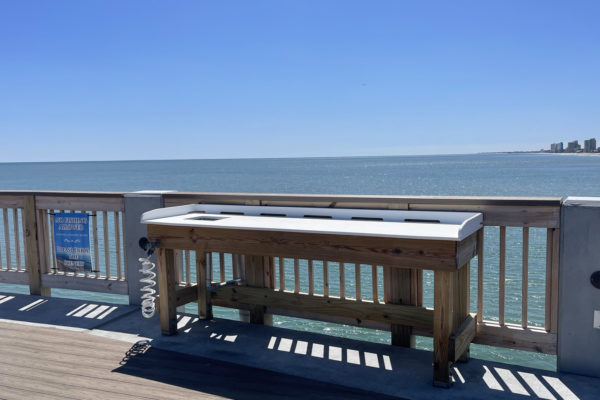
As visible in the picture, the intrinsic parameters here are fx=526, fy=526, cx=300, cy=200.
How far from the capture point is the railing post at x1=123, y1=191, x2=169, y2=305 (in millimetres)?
4707

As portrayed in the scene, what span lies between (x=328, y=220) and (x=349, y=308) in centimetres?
65

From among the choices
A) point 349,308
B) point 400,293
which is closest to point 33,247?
point 349,308

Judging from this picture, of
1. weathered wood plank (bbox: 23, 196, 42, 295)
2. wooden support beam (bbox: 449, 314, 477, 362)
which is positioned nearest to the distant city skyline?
weathered wood plank (bbox: 23, 196, 42, 295)

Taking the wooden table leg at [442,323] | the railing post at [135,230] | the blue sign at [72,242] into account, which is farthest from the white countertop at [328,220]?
the blue sign at [72,242]

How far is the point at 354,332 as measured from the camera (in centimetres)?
671

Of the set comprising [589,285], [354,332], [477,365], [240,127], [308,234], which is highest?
[240,127]

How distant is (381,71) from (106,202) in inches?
2580

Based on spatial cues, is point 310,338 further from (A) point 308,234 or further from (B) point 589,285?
(B) point 589,285

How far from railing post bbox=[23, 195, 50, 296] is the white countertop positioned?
1.87m

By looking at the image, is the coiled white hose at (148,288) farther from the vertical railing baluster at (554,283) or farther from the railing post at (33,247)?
the vertical railing baluster at (554,283)

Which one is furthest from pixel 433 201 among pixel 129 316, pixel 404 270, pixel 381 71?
pixel 381 71

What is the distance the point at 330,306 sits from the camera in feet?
12.5

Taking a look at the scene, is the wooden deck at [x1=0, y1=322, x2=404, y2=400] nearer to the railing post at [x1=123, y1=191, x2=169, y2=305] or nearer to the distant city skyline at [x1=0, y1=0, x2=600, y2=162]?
the railing post at [x1=123, y1=191, x2=169, y2=305]

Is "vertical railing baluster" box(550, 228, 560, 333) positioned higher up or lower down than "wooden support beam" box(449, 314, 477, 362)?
higher up
